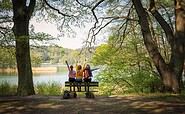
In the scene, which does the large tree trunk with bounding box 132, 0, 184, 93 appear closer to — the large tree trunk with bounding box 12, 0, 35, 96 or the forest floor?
the forest floor

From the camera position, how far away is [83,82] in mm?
9945

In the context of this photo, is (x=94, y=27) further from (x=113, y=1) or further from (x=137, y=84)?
(x=137, y=84)

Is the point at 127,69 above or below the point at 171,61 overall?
below

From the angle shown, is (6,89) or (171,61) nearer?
(171,61)

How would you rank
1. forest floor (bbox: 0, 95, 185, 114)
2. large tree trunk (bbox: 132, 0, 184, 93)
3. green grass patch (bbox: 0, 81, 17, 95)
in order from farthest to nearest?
green grass patch (bbox: 0, 81, 17, 95), large tree trunk (bbox: 132, 0, 184, 93), forest floor (bbox: 0, 95, 185, 114)

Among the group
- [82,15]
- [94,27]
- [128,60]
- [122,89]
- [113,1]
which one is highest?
[113,1]

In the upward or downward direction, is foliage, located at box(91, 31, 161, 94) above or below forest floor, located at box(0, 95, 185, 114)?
above

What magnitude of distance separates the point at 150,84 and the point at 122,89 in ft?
7.38

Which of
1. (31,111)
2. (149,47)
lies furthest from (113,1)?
(31,111)

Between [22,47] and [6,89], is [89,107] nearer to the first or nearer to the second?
[22,47]

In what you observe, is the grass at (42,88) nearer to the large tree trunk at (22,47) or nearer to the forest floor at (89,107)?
the large tree trunk at (22,47)

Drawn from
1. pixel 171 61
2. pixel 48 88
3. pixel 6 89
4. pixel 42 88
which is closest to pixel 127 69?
pixel 171 61

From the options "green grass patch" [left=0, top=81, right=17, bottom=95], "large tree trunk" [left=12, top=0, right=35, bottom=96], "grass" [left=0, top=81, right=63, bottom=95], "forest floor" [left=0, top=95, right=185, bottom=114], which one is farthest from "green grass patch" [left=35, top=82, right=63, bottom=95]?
"forest floor" [left=0, top=95, right=185, bottom=114]

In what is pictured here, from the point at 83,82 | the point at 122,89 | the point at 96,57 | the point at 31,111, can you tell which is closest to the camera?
the point at 31,111
